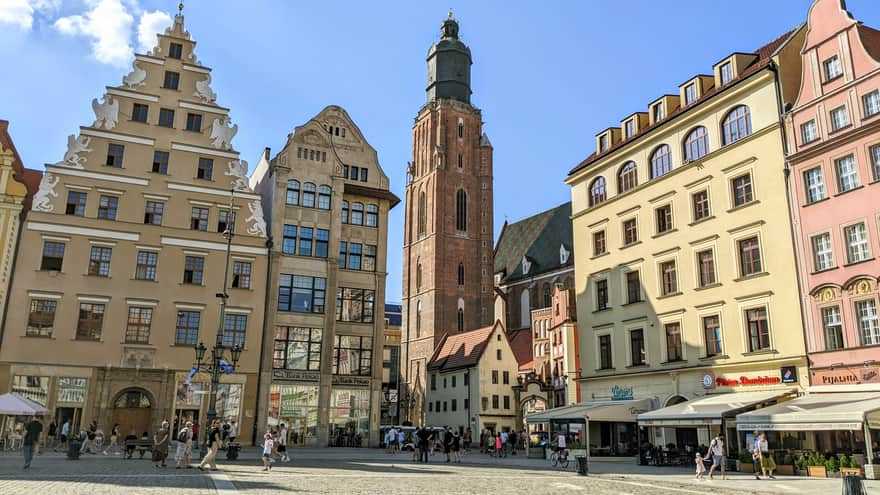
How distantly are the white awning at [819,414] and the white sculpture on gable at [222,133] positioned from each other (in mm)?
31914

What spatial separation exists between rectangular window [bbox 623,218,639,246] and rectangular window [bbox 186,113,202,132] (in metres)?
25.3

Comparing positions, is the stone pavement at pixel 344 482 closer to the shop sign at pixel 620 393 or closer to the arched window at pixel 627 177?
the shop sign at pixel 620 393

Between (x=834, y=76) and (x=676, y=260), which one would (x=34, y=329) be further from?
(x=834, y=76)

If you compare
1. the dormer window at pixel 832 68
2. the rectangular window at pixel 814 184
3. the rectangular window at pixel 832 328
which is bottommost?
the rectangular window at pixel 832 328

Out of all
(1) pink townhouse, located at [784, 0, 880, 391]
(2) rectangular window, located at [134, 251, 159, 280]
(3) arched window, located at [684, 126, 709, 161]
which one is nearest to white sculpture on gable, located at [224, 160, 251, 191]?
(2) rectangular window, located at [134, 251, 159, 280]

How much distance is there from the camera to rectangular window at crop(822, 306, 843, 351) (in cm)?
2603

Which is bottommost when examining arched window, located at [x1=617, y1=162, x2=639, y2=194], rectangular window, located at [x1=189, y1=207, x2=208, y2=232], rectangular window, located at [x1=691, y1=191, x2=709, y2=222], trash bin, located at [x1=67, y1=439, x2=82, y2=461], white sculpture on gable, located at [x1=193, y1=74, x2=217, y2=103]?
trash bin, located at [x1=67, y1=439, x2=82, y2=461]

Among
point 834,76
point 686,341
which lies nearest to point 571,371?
point 686,341

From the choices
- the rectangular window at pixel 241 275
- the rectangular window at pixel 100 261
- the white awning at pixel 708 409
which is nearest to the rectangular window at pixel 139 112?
the rectangular window at pixel 100 261

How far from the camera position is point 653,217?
35.7 m

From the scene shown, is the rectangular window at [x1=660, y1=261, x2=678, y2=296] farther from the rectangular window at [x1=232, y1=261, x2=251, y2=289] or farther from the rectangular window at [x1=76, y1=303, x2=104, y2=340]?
the rectangular window at [x1=76, y1=303, x2=104, y2=340]

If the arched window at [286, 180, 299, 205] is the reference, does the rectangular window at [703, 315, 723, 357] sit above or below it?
below

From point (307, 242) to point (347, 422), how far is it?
11.2 m

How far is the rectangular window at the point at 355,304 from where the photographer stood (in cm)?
4466
